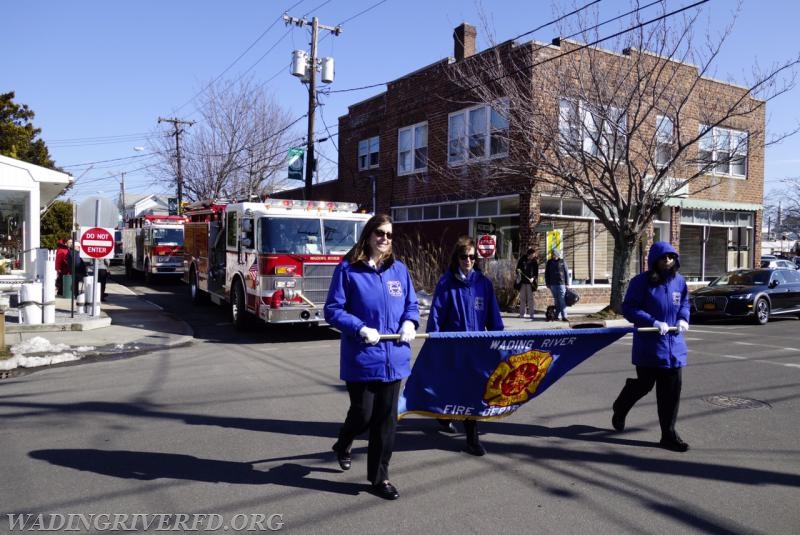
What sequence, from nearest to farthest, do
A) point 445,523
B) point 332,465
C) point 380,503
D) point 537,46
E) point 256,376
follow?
point 445,523 → point 380,503 → point 332,465 → point 256,376 → point 537,46

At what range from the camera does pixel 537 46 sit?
16.9m

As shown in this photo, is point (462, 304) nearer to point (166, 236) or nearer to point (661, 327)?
point (661, 327)

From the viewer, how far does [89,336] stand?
38.5 ft

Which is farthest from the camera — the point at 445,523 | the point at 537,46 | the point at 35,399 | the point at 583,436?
the point at 537,46

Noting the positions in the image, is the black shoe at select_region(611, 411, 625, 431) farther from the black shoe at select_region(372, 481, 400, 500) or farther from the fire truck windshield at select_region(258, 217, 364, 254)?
the fire truck windshield at select_region(258, 217, 364, 254)

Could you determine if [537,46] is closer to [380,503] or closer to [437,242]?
[437,242]

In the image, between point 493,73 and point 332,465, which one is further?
point 493,73

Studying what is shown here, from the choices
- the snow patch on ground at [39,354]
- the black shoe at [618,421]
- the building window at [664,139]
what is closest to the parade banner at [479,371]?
the black shoe at [618,421]

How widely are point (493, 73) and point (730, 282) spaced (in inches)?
337

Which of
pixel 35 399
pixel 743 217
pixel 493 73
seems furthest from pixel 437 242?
pixel 35 399

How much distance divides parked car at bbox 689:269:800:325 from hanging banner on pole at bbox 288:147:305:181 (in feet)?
42.5

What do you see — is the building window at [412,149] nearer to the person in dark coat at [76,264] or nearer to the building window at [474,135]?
the building window at [474,135]

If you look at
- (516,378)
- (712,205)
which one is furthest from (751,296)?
(516,378)

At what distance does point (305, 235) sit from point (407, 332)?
8288mm
